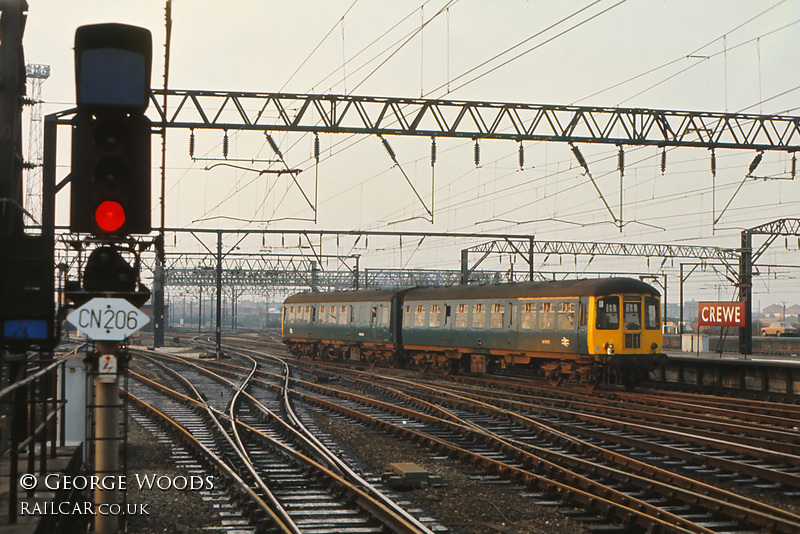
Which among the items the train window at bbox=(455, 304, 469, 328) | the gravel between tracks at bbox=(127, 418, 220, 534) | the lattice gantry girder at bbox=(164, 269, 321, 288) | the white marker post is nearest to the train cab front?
the train window at bbox=(455, 304, 469, 328)

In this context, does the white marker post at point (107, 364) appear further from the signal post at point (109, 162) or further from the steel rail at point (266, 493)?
the steel rail at point (266, 493)

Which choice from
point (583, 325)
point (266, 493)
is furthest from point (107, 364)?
point (583, 325)

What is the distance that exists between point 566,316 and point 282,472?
13863mm

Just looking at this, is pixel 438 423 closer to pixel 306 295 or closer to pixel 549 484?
pixel 549 484

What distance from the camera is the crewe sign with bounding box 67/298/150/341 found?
6.40m

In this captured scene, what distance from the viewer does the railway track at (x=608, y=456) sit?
30.2 ft

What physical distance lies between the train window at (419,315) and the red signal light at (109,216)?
26.0 m

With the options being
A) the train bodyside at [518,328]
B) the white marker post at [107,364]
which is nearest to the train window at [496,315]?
the train bodyside at [518,328]

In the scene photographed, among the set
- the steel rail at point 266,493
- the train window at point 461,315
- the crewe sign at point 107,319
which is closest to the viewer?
the crewe sign at point 107,319

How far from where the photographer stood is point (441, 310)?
3062 centimetres

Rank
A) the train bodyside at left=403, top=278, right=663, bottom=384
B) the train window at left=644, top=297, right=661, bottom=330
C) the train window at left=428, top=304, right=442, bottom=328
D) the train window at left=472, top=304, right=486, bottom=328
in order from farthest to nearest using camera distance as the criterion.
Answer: the train window at left=428, top=304, right=442, bottom=328 → the train window at left=472, top=304, right=486, bottom=328 → the train window at left=644, top=297, right=661, bottom=330 → the train bodyside at left=403, top=278, right=663, bottom=384

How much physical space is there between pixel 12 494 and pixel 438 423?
11194 millimetres

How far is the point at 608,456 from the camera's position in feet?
41.0

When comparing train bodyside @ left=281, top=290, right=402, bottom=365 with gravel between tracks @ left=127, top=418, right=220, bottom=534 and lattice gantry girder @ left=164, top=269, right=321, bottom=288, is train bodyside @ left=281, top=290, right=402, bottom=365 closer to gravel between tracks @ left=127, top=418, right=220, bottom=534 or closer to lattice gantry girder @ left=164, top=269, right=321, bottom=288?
gravel between tracks @ left=127, top=418, right=220, bottom=534
